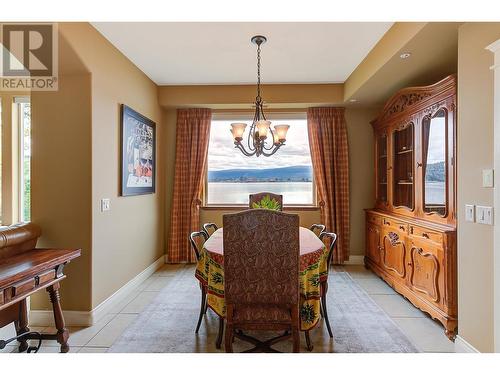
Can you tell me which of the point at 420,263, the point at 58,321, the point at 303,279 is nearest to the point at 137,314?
the point at 58,321

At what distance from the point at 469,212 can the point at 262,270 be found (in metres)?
1.49

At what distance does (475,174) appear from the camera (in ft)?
5.90

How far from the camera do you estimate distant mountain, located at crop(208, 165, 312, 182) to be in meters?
4.48

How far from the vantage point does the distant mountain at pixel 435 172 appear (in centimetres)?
250

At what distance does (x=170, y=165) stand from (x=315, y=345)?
3.38 m

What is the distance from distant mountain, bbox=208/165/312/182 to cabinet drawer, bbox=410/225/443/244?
1931mm

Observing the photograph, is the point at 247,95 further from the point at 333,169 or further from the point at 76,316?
the point at 76,316

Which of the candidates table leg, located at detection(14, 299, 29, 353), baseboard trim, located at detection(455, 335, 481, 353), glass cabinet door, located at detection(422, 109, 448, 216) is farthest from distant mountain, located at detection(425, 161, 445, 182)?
table leg, located at detection(14, 299, 29, 353)

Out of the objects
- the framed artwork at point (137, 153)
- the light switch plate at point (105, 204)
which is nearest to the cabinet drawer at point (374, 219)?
the framed artwork at point (137, 153)

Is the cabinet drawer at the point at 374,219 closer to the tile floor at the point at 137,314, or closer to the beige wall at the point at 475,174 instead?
the tile floor at the point at 137,314

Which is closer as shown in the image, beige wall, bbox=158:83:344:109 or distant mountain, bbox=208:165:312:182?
beige wall, bbox=158:83:344:109

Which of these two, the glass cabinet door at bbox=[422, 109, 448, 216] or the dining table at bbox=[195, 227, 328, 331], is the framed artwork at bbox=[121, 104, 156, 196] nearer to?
the dining table at bbox=[195, 227, 328, 331]

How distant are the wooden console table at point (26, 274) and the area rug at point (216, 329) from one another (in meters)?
0.59

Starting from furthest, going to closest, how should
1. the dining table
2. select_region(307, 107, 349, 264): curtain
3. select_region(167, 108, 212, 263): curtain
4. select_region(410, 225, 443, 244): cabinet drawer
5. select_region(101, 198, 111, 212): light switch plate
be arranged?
select_region(167, 108, 212, 263): curtain < select_region(307, 107, 349, 264): curtain < select_region(101, 198, 111, 212): light switch plate < select_region(410, 225, 443, 244): cabinet drawer < the dining table
